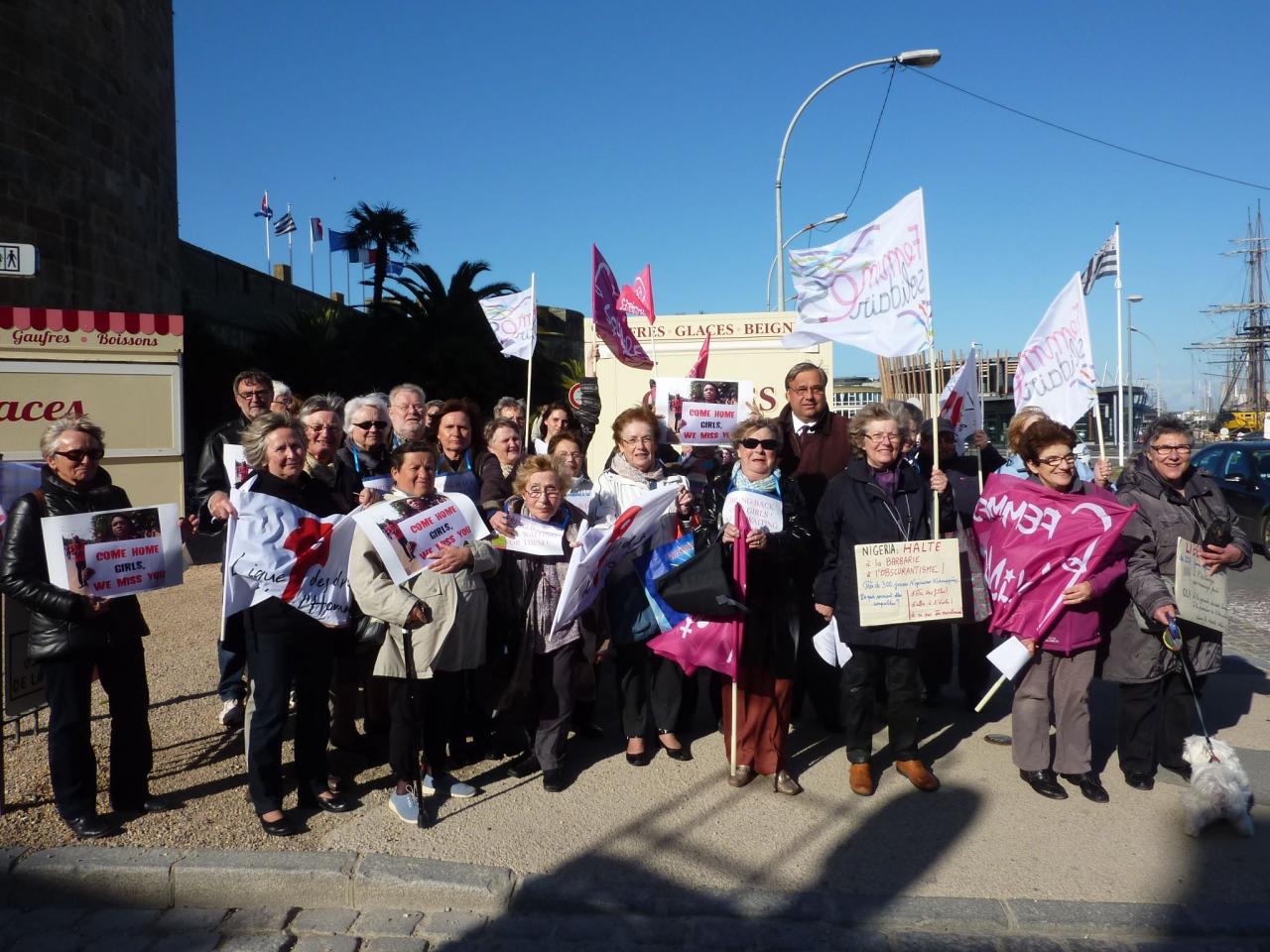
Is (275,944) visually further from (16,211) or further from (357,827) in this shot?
(16,211)

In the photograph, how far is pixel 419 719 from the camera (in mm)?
4461

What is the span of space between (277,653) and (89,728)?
98 cm

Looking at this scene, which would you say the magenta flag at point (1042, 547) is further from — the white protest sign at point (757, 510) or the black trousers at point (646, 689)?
the black trousers at point (646, 689)

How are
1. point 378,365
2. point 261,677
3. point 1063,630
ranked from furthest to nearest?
point 378,365
point 1063,630
point 261,677

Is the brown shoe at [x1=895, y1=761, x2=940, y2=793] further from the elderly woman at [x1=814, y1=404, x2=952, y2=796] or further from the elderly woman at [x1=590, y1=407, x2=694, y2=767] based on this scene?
the elderly woman at [x1=590, y1=407, x2=694, y2=767]

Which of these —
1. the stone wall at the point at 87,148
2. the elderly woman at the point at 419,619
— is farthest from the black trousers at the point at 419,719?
the stone wall at the point at 87,148

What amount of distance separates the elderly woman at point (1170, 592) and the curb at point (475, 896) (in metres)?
1.28

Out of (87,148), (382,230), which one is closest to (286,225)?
(382,230)

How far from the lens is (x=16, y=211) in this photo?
1347 cm

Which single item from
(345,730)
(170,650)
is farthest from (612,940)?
(170,650)

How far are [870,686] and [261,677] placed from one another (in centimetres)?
295

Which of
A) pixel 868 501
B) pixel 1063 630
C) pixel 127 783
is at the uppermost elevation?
pixel 868 501

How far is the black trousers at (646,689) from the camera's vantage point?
5.15 meters

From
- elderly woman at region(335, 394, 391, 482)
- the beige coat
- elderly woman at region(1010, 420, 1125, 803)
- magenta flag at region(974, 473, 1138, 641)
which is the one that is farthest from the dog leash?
elderly woman at region(335, 394, 391, 482)
